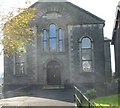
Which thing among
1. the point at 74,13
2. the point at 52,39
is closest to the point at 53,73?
the point at 52,39

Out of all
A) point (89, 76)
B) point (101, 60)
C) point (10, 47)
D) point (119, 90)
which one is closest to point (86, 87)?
point (89, 76)

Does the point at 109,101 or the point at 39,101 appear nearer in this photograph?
the point at 39,101

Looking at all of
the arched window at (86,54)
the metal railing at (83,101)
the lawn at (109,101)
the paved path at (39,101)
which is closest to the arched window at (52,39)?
the arched window at (86,54)

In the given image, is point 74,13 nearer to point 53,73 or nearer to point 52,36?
point 52,36

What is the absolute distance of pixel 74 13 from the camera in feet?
99.8

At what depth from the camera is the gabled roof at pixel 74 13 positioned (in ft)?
97.6

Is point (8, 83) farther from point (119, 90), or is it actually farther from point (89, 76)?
point (119, 90)

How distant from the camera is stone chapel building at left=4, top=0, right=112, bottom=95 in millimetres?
29125

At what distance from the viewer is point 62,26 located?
99.8 ft

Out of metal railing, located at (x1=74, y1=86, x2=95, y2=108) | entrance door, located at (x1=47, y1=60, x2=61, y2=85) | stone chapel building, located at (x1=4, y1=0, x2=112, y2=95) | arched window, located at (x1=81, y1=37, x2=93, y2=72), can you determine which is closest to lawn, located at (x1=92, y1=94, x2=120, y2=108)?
metal railing, located at (x1=74, y1=86, x2=95, y2=108)

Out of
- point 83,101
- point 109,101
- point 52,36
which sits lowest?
point 109,101

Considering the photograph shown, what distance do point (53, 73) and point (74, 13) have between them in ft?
25.1

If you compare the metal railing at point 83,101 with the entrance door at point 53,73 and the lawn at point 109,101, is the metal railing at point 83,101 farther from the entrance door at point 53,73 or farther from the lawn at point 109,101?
the entrance door at point 53,73

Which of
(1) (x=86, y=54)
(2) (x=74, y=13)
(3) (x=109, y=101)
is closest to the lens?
(3) (x=109, y=101)
